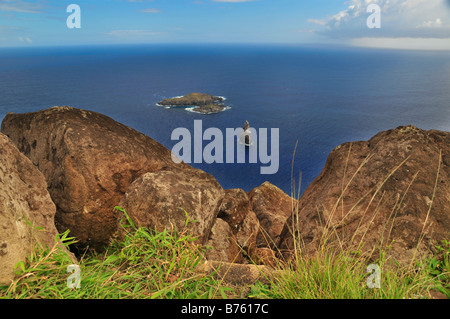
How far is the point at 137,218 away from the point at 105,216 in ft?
5.96

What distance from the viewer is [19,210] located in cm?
408

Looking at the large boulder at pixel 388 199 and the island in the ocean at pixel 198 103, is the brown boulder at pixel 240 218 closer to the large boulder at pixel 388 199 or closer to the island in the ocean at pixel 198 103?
the large boulder at pixel 388 199

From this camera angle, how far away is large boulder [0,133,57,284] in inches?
144

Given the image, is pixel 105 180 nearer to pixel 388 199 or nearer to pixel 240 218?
pixel 240 218

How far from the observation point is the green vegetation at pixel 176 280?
11.6ft

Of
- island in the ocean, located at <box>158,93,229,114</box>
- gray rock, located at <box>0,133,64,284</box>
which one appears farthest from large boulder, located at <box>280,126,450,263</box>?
island in the ocean, located at <box>158,93,229,114</box>

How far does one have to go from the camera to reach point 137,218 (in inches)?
211

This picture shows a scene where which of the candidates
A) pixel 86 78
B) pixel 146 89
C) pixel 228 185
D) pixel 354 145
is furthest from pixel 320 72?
pixel 354 145

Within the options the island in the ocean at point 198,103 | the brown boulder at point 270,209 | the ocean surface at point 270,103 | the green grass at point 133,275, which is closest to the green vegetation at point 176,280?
the green grass at point 133,275

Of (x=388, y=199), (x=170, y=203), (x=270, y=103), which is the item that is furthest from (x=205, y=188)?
(x=270, y=103)

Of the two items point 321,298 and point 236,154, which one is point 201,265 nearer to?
point 321,298

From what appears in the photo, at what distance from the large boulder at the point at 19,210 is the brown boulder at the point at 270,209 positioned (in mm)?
6407

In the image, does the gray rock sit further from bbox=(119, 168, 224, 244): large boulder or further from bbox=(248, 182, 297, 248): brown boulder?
bbox=(248, 182, 297, 248): brown boulder

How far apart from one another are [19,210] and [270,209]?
9.07 metres
